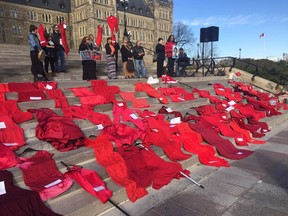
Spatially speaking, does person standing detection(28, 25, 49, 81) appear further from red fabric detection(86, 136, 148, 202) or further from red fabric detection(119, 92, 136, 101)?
red fabric detection(86, 136, 148, 202)

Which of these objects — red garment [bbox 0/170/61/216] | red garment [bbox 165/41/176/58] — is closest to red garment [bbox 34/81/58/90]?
red garment [bbox 0/170/61/216]

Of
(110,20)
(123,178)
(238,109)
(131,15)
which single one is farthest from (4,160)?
(131,15)

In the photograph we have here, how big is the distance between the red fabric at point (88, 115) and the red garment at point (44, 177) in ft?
6.18

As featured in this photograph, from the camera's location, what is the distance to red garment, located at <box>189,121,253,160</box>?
6.13 metres

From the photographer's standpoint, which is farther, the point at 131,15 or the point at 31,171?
the point at 131,15

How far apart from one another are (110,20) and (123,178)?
9.27 metres

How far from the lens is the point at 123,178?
4.35 meters

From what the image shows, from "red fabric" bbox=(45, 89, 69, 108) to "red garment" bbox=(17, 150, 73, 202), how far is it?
2.42 m

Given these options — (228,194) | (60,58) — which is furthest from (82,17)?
(228,194)

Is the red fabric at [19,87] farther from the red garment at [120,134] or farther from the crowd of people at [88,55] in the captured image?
the red garment at [120,134]

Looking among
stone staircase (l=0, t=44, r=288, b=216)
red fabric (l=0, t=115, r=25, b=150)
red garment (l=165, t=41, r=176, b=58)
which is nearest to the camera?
stone staircase (l=0, t=44, r=288, b=216)

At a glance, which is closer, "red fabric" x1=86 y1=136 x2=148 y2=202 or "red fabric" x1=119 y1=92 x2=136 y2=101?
"red fabric" x1=86 y1=136 x2=148 y2=202

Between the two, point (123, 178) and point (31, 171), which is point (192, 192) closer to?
point (123, 178)

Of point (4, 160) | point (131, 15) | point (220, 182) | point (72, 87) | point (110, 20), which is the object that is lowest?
point (220, 182)
